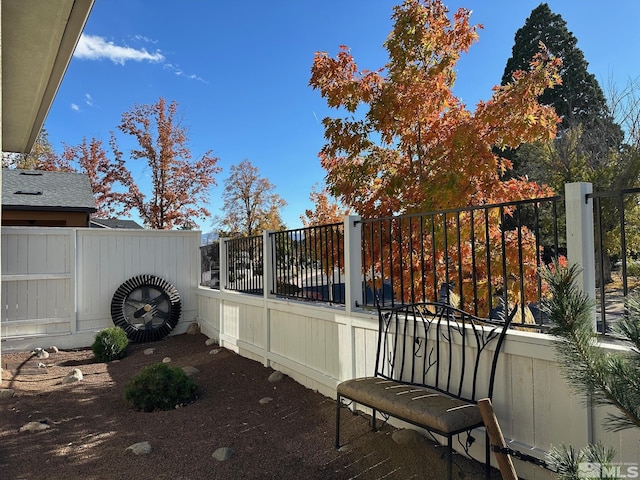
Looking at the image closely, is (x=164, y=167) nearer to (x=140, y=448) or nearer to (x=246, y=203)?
(x=246, y=203)

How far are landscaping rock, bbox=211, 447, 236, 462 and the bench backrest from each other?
111 cm

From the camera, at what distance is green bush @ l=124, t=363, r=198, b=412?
365 centimetres

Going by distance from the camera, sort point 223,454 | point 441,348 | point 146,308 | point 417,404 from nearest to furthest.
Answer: point 417,404, point 441,348, point 223,454, point 146,308

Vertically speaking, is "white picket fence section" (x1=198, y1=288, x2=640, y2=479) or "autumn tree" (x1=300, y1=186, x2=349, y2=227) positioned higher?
"autumn tree" (x1=300, y1=186, x2=349, y2=227)

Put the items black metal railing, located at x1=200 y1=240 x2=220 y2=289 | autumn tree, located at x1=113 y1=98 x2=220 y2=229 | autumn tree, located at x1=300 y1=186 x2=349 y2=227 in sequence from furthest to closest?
autumn tree, located at x1=113 y1=98 x2=220 y2=229 → autumn tree, located at x1=300 y1=186 x2=349 y2=227 → black metal railing, located at x1=200 y1=240 x2=220 y2=289

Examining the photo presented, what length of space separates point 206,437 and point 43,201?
8366 mm

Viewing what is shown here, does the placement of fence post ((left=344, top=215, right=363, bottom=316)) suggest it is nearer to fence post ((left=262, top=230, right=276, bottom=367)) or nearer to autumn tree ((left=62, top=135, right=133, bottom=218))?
fence post ((left=262, top=230, right=276, bottom=367))

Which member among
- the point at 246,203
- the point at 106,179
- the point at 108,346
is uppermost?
the point at 106,179

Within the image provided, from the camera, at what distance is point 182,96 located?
51.6 feet

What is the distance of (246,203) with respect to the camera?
17703mm

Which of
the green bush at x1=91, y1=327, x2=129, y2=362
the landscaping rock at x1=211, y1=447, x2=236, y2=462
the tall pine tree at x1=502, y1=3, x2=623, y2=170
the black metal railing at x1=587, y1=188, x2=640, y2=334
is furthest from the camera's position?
the tall pine tree at x1=502, y1=3, x2=623, y2=170

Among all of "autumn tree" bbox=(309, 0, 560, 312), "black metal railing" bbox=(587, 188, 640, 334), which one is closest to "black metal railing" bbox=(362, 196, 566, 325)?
"autumn tree" bbox=(309, 0, 560, 312)

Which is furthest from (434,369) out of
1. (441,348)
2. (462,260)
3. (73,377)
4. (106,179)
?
(106,179)

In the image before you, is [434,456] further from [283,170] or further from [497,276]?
[283,170]
